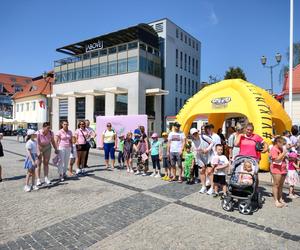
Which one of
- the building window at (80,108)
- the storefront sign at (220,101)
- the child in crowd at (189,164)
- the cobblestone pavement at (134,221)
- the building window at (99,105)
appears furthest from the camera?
the building window at (80,108)

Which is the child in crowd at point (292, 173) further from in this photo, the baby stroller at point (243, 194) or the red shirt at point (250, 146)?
the baby stroller at point (243, 194)

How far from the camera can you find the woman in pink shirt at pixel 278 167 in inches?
232

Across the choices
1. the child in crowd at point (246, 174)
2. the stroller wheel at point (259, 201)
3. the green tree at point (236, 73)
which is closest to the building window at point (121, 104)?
the green tree at point (236, 73)

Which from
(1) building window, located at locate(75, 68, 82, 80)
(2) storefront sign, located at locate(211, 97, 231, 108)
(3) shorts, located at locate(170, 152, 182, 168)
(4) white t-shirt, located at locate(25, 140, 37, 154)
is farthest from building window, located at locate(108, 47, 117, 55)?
(4) white t-shirt, located at locate(25, 140, 37, 154)

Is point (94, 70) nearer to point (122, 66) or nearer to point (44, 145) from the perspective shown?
point (122, 66)

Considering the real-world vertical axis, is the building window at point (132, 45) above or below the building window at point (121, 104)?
above

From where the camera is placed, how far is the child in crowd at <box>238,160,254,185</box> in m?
5.62

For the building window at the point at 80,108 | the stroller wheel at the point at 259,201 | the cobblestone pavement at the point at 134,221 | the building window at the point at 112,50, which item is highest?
the building window at the point at 112,50

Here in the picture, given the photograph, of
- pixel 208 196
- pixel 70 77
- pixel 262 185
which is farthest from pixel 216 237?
pixel 70 77

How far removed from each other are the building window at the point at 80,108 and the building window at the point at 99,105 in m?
2.51

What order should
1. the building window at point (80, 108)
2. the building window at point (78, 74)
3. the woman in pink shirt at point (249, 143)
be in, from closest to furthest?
the woman in pink shirt at point (249, 143) → the building window at point (80, 108) → the building window at point (78, 74)

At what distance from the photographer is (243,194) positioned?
568 centimetres

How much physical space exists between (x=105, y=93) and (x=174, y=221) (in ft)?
101

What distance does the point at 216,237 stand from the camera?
14.1ft
